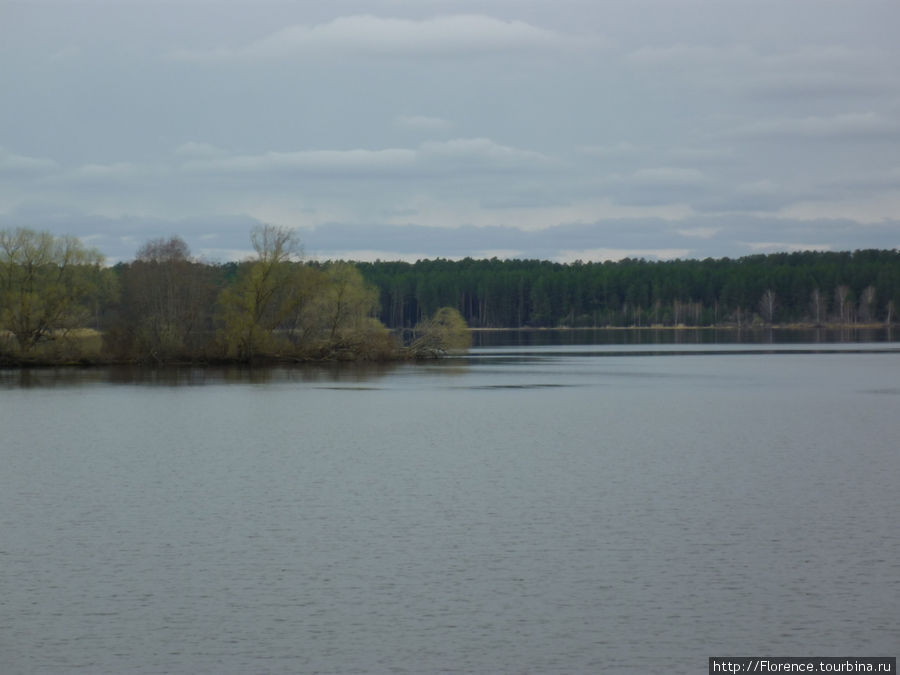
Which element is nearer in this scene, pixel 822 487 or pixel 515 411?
pixel 822 487

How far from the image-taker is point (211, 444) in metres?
29.3

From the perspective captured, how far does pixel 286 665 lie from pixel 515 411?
27283 mm

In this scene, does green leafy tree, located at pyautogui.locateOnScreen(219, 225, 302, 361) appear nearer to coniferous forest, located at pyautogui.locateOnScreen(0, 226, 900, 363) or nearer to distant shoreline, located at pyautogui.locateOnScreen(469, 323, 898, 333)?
coniferous forest, located at pyautogui.locateOnScreen(0, 226, 900, 363)

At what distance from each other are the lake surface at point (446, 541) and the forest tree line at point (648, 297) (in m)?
151

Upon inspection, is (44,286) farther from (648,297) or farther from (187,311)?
(648,297)

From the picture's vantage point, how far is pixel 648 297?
637ft

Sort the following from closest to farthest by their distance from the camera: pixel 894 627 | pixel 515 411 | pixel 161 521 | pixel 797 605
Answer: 1. pixel 894 627
2. pixel 797 605
3. pixel 161 521
4. pixel 515 411

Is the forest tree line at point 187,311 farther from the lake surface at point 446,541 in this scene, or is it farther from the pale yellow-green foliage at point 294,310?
the lake surface at point 446,541

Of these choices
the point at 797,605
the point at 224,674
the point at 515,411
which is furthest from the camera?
the point at 515,411

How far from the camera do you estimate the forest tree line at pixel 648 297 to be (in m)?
181

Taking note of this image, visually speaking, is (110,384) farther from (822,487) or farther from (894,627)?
(894,627)

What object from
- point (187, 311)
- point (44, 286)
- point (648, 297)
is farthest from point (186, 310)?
point (648, 297)

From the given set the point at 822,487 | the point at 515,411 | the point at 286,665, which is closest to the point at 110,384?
the point at 515,411

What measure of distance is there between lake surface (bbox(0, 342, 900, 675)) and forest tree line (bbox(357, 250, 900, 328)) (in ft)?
496
